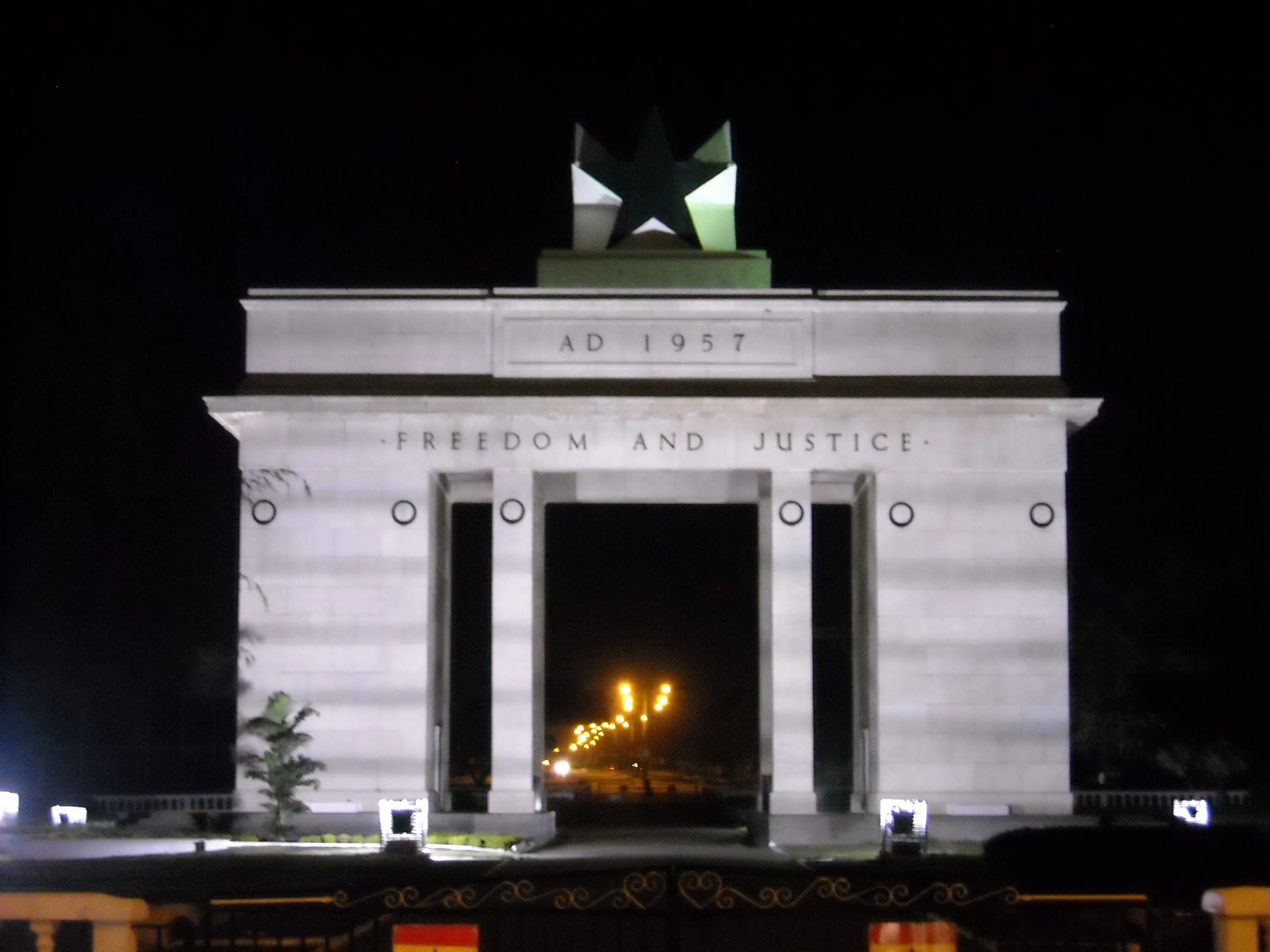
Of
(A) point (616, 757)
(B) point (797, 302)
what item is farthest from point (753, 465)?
(A) point (616, 757)

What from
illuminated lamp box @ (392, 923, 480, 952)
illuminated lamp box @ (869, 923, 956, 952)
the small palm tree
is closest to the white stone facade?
the small palm tree

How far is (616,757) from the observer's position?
125125 mm

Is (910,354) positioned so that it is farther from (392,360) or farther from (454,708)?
(454,708)

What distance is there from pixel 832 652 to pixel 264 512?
29361mm

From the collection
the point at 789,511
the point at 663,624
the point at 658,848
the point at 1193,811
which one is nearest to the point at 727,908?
the point at 658,848

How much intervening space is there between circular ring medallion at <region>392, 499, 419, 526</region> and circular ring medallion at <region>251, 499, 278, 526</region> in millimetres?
3003

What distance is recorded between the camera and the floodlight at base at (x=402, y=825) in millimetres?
35844

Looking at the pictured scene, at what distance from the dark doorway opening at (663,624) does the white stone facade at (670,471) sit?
1232 inches

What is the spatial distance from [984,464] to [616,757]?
273ft

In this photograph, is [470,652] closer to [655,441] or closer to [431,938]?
[655,441]

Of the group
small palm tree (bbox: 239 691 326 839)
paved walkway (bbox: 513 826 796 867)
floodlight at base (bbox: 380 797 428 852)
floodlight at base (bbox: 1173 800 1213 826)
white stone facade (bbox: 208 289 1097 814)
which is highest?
white stone facade (bbox: 208 289 1097 814)

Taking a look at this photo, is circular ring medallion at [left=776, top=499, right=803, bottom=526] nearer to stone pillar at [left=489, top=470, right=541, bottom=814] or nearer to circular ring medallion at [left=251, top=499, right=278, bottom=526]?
stone pillar at [left=489, top=470, right=541, bottom=814]

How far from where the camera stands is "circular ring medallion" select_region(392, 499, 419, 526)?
147 feet

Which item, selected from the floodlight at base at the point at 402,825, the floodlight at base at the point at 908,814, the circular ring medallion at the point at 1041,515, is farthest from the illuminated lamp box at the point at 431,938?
the circular ring medallion at the point at 1041,515
